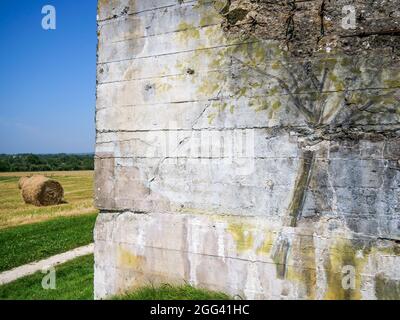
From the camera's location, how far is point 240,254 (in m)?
3.70

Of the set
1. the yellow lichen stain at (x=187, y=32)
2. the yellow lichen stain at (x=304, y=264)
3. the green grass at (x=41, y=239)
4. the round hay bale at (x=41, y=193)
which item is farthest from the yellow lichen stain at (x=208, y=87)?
the round hay bale at (x=41, y=193)

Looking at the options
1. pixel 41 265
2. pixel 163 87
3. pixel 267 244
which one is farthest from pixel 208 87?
pixel 41 265

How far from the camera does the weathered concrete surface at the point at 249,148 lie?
3.22 metres

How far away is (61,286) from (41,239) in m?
4.76

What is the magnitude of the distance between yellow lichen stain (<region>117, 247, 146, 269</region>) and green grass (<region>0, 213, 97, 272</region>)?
5.49 meters

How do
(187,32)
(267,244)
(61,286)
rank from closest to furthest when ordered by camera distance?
(267,244)
(187,32)
(61,286)

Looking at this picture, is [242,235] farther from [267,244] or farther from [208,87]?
[208,87]

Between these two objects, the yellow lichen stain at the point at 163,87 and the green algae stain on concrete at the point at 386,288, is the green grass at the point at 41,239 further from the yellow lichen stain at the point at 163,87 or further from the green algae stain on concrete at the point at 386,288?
the green algae stain on concrete at the point at 386,288

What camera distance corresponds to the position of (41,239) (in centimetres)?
1109

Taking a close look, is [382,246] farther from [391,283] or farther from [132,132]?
[132,132]

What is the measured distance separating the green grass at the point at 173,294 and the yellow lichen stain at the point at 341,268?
103 centimetres

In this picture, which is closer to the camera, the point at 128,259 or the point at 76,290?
the point at 128,259

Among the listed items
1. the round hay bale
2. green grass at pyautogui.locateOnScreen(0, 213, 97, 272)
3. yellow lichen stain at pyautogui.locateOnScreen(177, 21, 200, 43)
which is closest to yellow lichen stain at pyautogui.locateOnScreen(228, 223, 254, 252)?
yellow lichen stain at pyautogui.locateOnScreen(177, 21, 200, 43)
